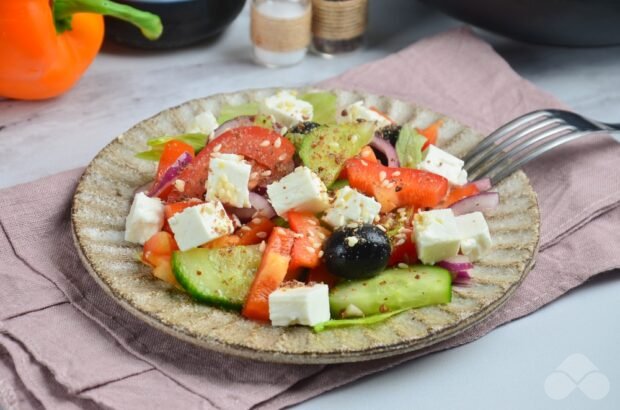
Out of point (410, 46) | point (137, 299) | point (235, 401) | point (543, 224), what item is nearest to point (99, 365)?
point (137, 299)

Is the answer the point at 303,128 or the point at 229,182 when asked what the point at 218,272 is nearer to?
the point at 229,182

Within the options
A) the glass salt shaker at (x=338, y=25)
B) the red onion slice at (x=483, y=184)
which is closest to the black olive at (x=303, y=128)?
the red onion slice at (x=483, y=184)

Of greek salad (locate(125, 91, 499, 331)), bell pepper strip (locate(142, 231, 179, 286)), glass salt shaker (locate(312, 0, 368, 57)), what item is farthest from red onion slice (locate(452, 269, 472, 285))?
glass salt shaker (locate(312, 0, 368, 57))

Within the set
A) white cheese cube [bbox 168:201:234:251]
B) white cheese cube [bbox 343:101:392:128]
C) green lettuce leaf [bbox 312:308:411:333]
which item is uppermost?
white cheese cube [bbox 168:201:234:251]

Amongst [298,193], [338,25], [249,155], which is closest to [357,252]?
[298,193]

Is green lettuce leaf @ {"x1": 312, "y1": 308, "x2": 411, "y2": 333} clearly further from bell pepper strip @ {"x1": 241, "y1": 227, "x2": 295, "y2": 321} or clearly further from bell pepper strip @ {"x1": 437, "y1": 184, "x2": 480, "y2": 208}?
bell pepper strip @ {"x1": 437, "y1": 184, "x2": 480, "y2": 208}

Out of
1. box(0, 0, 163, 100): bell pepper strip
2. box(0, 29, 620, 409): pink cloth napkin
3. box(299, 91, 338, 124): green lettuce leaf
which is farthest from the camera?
box(0, 0, 163, 100): bell pepper strip
